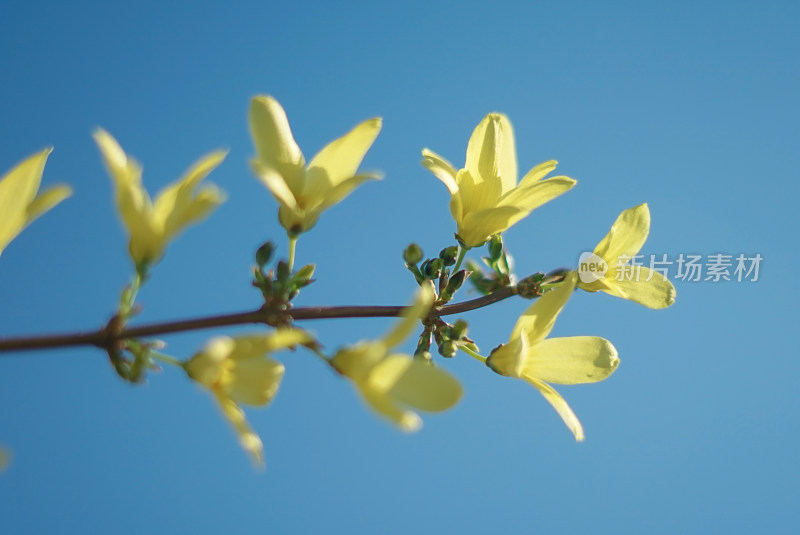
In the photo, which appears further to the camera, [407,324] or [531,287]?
[531,287]

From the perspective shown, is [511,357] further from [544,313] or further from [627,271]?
[627,271]

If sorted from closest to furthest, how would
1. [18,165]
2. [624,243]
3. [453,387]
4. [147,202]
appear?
[453,387]
[147,202]
[18,165]
[624,243]

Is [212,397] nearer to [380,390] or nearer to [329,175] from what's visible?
[380,390]

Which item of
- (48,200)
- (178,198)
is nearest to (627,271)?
(178,198)

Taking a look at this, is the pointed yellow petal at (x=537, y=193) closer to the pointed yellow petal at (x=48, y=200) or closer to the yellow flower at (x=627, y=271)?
the yellow flower at (x=627, y=271)

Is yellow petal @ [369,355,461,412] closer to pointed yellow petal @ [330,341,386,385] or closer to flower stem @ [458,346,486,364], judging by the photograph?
pointed yellow petal @ [330,341,386,385]

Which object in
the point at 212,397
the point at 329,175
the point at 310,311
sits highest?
the point at 329,175

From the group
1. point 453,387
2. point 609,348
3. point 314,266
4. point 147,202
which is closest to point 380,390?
point 453,387
